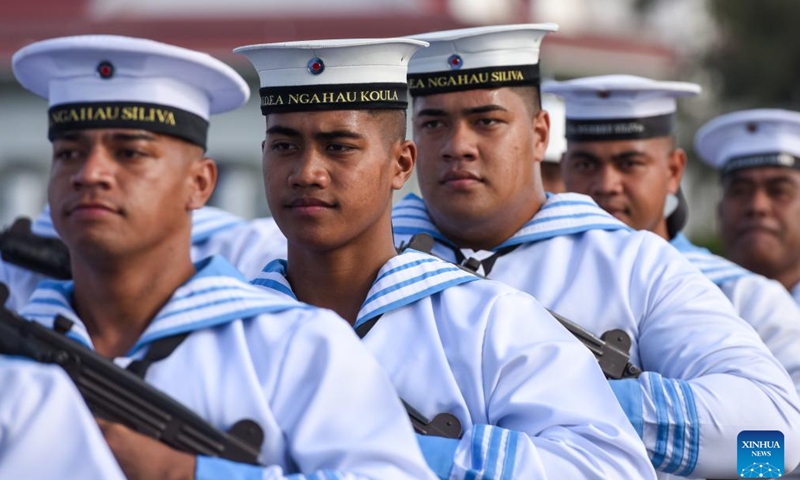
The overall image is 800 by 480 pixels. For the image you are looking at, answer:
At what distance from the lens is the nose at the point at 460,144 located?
593cm

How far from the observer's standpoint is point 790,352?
6762 mm

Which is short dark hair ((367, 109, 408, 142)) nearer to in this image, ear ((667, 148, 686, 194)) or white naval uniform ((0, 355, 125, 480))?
white naval uniform ((0, 355, 125, 480))

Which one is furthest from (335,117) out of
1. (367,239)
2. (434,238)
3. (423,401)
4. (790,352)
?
(790,352)

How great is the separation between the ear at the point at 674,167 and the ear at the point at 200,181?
10.9ft

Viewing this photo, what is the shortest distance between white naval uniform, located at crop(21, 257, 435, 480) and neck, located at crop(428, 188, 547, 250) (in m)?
1.65

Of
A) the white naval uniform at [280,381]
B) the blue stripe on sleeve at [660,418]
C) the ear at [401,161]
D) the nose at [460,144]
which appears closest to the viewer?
the white naval uniform at [280,381]

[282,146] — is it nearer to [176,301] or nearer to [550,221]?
[176,301]

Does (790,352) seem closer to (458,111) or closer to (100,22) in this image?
(458,111)

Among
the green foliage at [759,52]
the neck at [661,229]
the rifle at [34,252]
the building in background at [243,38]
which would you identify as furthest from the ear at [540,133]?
the green foliage at [759,52]

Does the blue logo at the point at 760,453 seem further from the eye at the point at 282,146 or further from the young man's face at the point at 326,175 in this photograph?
the eye at the point at 282,146

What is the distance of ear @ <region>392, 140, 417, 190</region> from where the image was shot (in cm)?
525

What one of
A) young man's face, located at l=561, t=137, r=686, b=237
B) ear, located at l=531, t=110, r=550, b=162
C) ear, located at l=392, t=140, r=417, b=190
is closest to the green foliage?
young man's face, located at l=561, t=137, r=686, b=237

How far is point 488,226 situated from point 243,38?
62.4 ft

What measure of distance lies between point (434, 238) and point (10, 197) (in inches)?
Answer: 822
